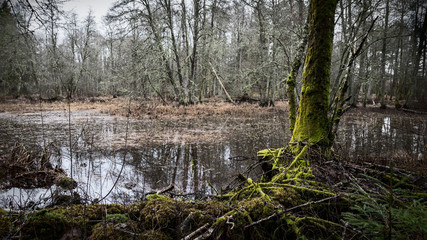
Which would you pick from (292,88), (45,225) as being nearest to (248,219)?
(45,225)

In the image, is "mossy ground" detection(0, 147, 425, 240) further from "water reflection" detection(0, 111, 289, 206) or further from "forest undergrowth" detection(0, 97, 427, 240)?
"water reflection" detection(0, 111, 289, 206)

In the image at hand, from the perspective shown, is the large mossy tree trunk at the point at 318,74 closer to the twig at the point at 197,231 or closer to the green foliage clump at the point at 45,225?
the twig at the point at 197,231

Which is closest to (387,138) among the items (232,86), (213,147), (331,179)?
(213,147)

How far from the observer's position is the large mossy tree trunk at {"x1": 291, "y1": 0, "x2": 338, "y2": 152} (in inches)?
139

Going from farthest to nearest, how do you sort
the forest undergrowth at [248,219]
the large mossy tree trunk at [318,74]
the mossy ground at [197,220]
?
1. the large mossy tree trunk at [318,74]
2. the mossy ground at [197,220]
3. the forest undergrowth at [248,219]

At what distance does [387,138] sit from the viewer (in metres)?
8.35

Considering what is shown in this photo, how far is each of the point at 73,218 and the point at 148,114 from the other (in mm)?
12764

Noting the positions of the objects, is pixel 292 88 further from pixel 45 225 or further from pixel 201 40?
pixel 201 40

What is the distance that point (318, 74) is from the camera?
11.8ft

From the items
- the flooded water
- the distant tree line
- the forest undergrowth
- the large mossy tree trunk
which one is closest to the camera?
the forest undergrowth

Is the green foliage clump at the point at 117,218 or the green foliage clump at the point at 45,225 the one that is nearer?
the green foliage clump at the point at 45,225

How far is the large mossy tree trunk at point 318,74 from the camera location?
11.6 feet

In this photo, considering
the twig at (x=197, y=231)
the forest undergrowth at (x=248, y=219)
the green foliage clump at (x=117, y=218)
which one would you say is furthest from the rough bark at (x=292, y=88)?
the green foliage clump at (x=117, y=218)

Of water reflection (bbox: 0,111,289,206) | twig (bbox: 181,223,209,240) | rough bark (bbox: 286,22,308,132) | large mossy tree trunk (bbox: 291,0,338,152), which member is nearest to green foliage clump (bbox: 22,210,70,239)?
water reflection (bbox: 0,111,289,206)
